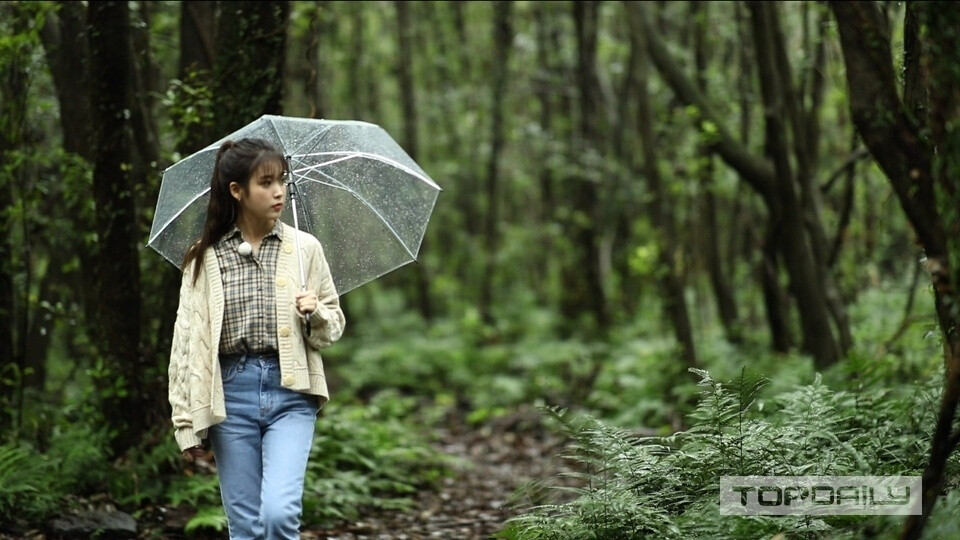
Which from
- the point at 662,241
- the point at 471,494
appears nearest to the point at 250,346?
the point at 471,494

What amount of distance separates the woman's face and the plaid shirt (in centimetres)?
18

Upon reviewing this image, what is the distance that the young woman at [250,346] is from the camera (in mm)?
4598

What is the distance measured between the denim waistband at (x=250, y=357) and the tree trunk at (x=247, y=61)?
3.30 m

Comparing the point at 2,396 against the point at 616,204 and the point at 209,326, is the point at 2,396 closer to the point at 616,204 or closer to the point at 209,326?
the point at 209,326

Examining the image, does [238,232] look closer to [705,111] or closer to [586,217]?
[705,111]

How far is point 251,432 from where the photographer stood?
468 centimetres

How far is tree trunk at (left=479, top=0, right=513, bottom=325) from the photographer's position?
1803 cm

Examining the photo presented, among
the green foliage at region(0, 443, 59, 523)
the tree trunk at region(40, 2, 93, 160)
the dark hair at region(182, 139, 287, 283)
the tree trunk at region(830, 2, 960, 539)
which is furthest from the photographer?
the tree trunk at region(40, 2, 93, 160)

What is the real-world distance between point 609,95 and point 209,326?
1773 cm

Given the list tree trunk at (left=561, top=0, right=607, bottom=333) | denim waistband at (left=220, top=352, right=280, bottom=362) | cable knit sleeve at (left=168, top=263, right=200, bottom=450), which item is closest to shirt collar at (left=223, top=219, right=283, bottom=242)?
cable knit sleeve at (left=168, top=263, right=200, bottom=450)

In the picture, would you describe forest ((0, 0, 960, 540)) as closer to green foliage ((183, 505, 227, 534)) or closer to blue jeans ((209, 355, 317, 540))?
green foliage ((183, 505, 227, 534))

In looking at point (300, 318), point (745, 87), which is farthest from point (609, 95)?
point (300, 318)

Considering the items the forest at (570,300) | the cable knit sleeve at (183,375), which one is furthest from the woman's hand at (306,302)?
the forest at (570,300)

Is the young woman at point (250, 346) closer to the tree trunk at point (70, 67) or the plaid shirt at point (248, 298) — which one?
the plaid shirt at point (248, 298)
